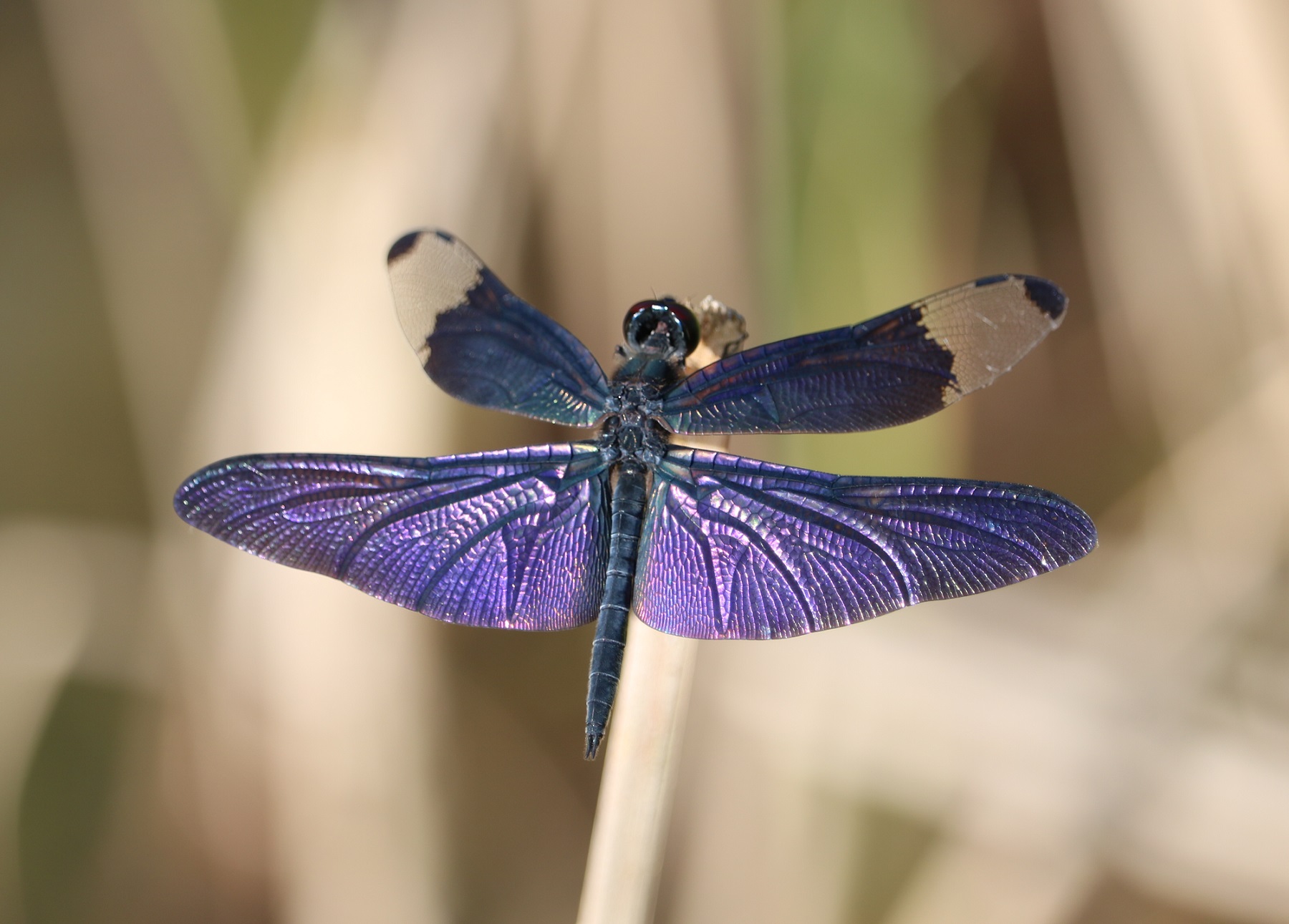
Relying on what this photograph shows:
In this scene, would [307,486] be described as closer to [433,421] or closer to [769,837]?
[433,421]

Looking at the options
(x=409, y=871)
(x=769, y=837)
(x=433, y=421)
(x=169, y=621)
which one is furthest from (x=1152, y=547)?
(x=169, y=621)

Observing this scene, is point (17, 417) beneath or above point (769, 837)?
above

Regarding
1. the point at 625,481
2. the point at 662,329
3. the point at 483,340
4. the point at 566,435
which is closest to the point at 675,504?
the point at 625,481

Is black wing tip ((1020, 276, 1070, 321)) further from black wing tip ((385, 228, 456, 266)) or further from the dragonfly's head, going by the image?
black wing tip ((385, 228, 456, 266))

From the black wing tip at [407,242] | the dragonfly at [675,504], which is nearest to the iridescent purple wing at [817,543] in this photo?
the dragonfly at [675,504]

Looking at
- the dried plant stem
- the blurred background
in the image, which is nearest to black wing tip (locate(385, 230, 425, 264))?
the blurred background

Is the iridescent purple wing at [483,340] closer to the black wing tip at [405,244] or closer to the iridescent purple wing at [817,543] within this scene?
the black wing tip at [405,244]

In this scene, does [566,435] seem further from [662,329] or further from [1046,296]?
[1046,296]
